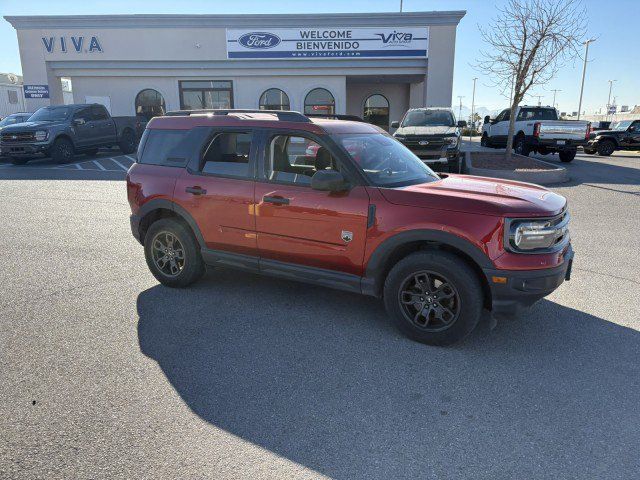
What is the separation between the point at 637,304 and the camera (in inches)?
189

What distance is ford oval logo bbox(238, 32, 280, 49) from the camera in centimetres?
2208

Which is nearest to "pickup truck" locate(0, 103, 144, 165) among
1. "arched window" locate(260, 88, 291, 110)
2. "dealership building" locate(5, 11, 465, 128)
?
"dealership building" locate(5, 11, 465, 128)

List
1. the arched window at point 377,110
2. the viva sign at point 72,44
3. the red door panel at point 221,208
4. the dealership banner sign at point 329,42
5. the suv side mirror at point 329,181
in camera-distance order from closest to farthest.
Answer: the suv side mirror at point 329,181 → the red door panel at point 221,208 → the dealership banner sign at point 329,42 → the viva sign at point 72,44 → the arched window at point 377,110

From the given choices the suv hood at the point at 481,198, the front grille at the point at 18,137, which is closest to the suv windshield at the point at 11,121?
the front grille at the point at 18,137

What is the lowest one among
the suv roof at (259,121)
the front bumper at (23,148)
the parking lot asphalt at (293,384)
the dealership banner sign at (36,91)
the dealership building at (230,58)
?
the parking lot asphalt at (293,384)

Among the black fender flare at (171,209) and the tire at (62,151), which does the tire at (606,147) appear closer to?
the tire at (62,151)

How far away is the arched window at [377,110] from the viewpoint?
84.2 feet

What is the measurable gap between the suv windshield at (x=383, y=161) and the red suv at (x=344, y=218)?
0.02 m

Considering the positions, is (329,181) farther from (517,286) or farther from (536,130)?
(536,130)

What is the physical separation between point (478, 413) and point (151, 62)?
23.6 metres

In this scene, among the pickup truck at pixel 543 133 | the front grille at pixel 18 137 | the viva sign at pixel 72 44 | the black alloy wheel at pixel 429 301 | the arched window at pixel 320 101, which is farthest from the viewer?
the arched window at pixel 320 101

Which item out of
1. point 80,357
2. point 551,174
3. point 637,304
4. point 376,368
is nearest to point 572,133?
point 551,174

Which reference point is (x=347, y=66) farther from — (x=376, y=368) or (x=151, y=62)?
(x=376, y=368)

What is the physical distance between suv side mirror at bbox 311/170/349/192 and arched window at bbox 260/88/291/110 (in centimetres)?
1992
